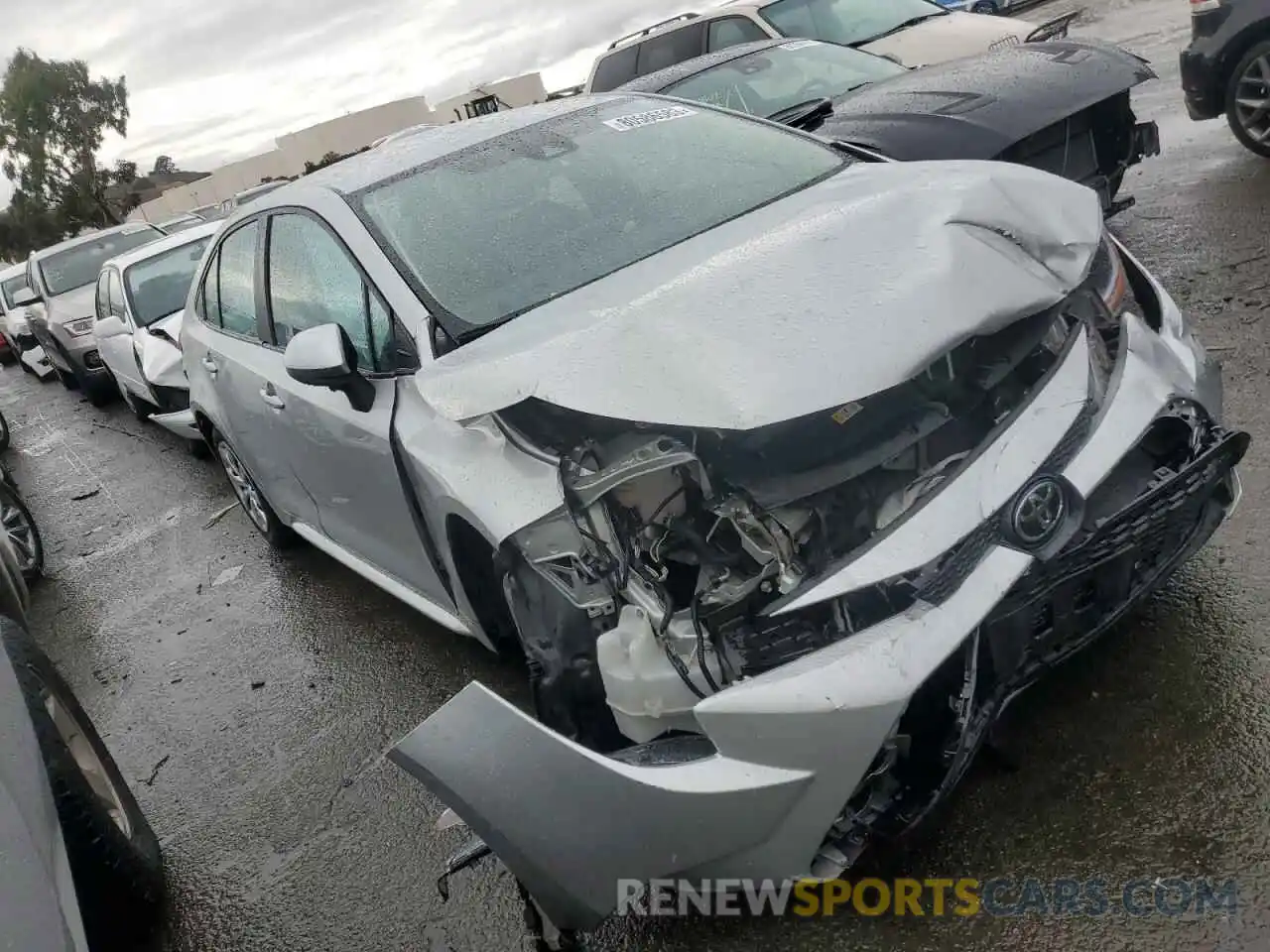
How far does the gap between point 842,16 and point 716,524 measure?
7305 mm

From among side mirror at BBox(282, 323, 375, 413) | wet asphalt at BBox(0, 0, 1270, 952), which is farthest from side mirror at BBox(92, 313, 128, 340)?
side mirror at BBox(282, 323, 375, 413)

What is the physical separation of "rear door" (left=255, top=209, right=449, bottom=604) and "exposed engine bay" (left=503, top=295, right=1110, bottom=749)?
2.31 feet

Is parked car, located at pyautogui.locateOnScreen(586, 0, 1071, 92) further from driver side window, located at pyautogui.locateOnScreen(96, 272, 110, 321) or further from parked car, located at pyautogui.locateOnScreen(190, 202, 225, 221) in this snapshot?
parked car, located at pyautogui.locateOnScreen(190, 202, 225, 221)

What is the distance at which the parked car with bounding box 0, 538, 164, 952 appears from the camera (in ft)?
6.20

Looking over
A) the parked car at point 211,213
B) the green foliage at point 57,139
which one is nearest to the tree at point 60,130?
the green foliage at point 57,139

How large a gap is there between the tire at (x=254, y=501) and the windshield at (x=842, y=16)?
555cm

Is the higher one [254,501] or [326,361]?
[326,361]

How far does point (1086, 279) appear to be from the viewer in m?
2.77

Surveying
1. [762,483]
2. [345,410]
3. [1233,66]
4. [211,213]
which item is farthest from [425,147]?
[211,213]

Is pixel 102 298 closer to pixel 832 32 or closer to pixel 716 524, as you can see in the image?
pixel 832 32

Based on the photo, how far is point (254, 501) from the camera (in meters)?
5.36

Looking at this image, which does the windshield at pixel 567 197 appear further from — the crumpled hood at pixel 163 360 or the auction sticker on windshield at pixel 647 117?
the crumpled hood at pixel 163 360

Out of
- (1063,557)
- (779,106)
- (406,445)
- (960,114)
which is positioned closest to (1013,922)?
(1063,557)

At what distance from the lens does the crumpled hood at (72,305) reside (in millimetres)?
10852
